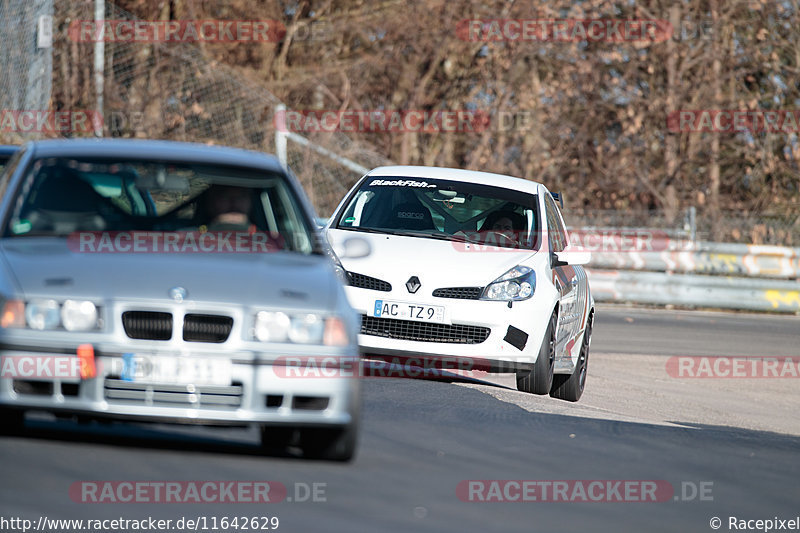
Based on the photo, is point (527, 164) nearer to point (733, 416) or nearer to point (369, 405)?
point (733, 416)

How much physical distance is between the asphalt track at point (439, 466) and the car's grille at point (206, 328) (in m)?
0.57

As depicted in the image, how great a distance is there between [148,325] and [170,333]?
0.34ft

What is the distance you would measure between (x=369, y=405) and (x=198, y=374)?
2.57m

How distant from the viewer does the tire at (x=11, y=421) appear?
5.80 m

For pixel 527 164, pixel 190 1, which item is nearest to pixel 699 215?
pixel 527 164

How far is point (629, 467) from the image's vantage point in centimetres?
679

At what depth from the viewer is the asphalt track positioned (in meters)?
5.32

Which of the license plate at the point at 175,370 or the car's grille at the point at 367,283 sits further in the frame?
the car's grille at the point at 367,283

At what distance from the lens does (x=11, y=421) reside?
5879 mm
